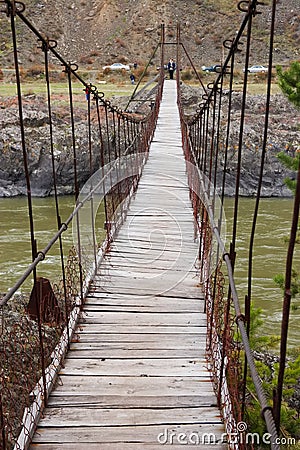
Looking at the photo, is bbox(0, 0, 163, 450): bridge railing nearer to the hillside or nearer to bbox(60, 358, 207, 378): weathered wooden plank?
bbox(60, 358, 207, 378): weathered wooden plank

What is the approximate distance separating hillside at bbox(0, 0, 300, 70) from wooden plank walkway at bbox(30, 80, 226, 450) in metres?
Result: 22.4

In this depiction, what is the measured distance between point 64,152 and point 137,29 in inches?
748

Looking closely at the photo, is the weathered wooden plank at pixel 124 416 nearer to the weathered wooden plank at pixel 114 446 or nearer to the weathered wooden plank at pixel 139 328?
the weathered wooden plank at pixel 114 446

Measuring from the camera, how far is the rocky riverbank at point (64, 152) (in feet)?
35.4

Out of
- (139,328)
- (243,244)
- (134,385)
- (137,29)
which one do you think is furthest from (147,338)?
(137,29)

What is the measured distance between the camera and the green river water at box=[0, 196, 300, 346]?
19.3 feet

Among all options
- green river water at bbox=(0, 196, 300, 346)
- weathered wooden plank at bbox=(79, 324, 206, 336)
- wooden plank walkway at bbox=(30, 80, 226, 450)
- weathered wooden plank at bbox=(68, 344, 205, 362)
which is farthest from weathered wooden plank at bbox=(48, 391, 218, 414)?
green river water at bbox=(0, 196, 300, 346)

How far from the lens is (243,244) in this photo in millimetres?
7984

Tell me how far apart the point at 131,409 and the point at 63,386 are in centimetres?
26

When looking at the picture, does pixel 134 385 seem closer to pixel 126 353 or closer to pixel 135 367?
pixel 135 367

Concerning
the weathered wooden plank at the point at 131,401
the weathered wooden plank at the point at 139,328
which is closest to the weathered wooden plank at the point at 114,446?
the weathered wooden plank at the point at 131,401

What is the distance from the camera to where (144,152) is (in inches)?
239

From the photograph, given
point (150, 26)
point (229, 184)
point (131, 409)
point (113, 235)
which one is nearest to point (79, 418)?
point (131, 409)

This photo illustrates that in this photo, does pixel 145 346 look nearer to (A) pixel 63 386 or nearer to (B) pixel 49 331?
(A) pixel 63 386
